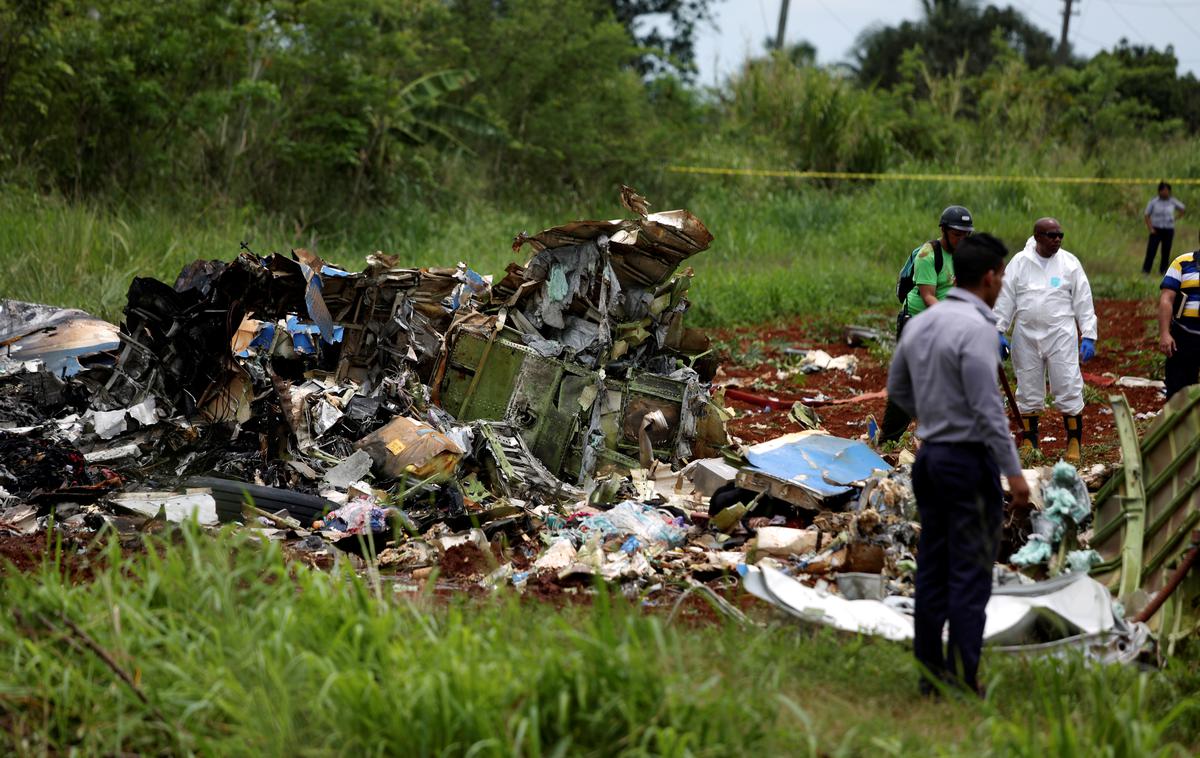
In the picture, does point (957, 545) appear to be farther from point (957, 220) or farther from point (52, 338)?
point (52, 338)

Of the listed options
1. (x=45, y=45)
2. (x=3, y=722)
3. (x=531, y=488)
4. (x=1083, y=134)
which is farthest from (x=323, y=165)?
(x=1083, y=134)

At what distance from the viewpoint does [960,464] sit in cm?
429

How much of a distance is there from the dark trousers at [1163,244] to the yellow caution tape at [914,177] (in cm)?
A: 438

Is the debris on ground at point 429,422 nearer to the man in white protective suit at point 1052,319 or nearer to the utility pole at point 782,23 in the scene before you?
the man in white protective suit at point 1052,319

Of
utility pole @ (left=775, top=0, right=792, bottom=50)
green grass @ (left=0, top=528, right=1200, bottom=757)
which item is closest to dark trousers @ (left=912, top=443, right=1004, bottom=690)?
green grass @ (left=0, top=528, right=1200, bottom=757)

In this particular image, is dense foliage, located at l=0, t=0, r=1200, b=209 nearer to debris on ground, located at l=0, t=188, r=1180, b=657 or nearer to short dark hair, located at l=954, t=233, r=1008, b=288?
debris on ground, located at l=0, t=188, r=1180, b=657

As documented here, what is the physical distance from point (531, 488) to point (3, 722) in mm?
3898

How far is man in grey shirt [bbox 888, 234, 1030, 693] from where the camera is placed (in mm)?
4250

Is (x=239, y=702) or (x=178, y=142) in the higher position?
(x=178, y=142)

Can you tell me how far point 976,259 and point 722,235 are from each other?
16989 millimetres

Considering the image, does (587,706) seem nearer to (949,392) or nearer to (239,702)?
(239,702)

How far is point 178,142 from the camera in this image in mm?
17312

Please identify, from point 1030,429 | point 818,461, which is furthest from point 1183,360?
point 818,461

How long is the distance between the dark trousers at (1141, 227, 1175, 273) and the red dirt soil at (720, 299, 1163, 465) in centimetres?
326
